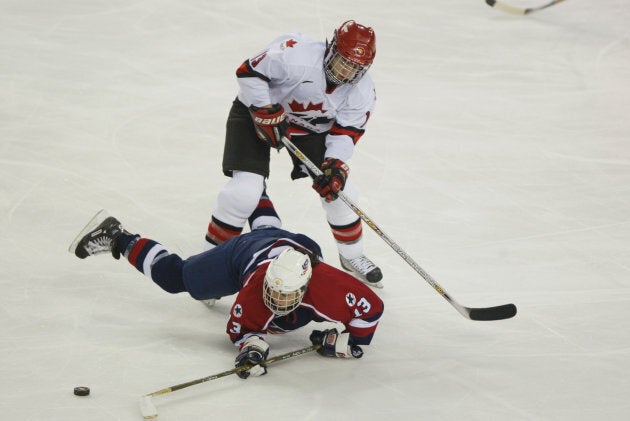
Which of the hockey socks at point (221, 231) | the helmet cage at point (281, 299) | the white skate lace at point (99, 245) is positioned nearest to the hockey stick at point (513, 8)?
the hockey socks at point (221, 231)

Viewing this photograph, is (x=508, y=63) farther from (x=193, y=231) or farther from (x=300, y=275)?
(x=300, y=275)

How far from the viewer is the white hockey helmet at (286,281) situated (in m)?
3.06

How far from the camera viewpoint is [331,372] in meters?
3.30

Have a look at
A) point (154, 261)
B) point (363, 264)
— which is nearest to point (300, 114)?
point (363, 264)

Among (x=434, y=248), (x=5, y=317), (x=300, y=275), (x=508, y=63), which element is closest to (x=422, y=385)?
(x=300, y=275)

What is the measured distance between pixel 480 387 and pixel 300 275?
0.75 m

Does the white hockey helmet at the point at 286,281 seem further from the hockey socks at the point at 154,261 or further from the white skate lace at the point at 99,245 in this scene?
the white skate lace at the point at 99,245

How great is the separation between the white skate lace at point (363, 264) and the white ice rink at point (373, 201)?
0.42 ft

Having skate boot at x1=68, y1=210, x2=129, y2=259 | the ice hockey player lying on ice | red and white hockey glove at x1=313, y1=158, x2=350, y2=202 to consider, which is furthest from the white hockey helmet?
skate boot at x1=68, y1=210, x2=129, y2=259

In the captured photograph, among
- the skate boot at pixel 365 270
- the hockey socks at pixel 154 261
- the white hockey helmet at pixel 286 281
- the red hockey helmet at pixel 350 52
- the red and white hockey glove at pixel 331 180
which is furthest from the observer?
the skate boot at pixel 365 270

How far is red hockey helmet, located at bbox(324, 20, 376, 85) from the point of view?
11.9 feet

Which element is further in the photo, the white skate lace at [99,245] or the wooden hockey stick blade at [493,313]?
the white skate lace at [99,245]

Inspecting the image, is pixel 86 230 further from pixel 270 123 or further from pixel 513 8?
pixel 513 8

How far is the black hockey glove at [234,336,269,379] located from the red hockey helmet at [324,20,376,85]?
3.71 ft
